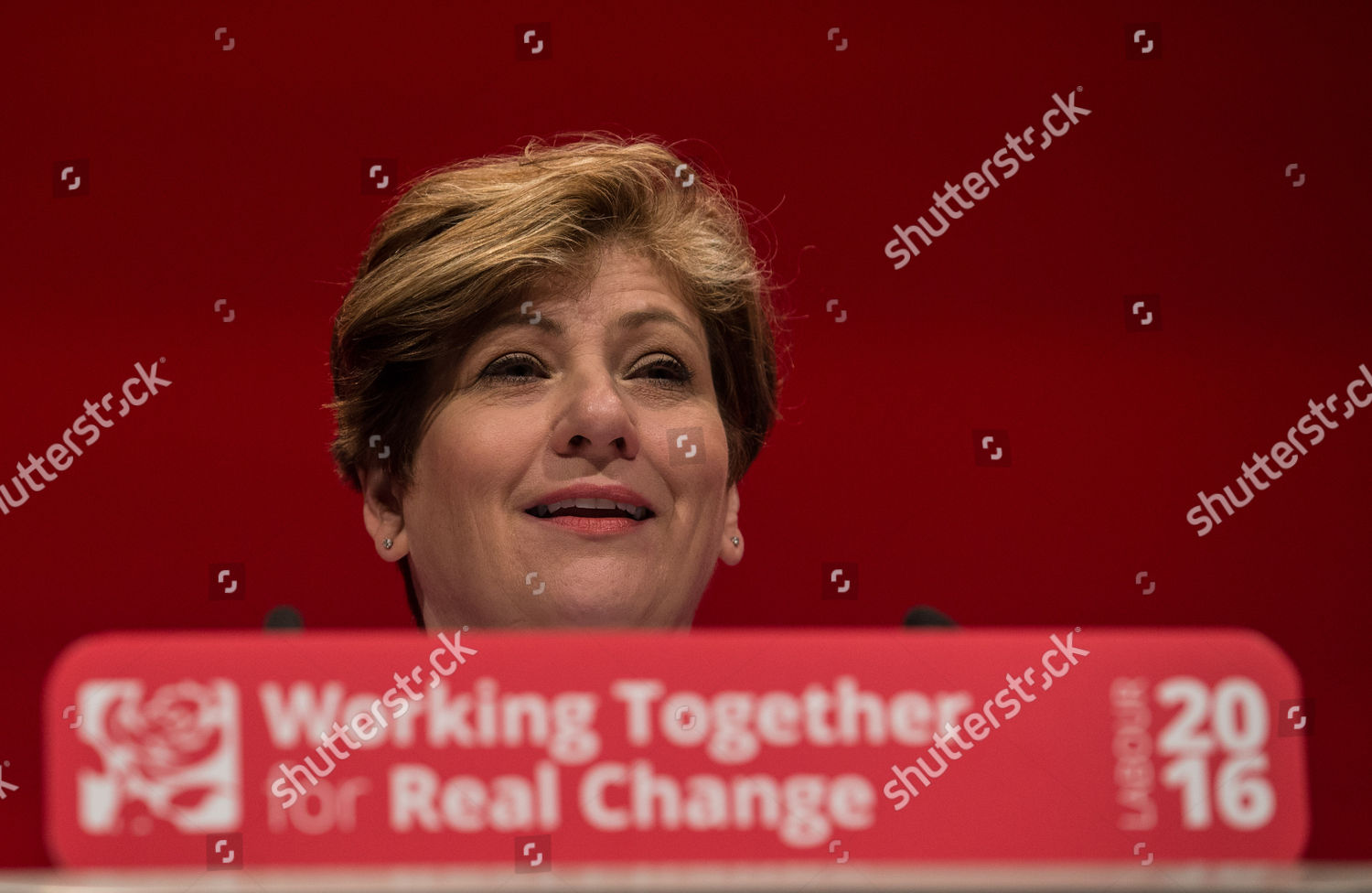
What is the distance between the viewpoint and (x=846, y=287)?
70.4 inches

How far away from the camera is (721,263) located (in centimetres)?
137

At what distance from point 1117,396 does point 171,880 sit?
1.42 m

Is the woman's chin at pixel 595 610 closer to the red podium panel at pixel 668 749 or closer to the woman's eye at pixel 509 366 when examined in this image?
the woman's eye at pixel 509 366

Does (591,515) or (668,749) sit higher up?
(591,515)

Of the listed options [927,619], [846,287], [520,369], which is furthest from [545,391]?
[846,287]

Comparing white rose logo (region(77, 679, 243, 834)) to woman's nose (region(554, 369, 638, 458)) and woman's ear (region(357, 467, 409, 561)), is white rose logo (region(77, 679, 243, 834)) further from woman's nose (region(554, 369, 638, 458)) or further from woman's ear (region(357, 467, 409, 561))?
woman's ear (region(357, 467, 409, 561))

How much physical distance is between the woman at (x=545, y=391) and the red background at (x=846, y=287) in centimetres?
39

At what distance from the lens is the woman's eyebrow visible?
47.9 inches

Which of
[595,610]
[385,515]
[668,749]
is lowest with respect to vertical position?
[668,749]

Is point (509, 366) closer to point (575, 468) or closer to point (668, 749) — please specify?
point (575, 468)

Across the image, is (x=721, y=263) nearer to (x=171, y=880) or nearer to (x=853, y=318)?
(x=853, y=318)

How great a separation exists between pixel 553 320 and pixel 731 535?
30cm

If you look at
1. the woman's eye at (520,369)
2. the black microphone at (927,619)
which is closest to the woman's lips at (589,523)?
the woman's eye at (520,369)

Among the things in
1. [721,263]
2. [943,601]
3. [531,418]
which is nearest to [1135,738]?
[531,418]
